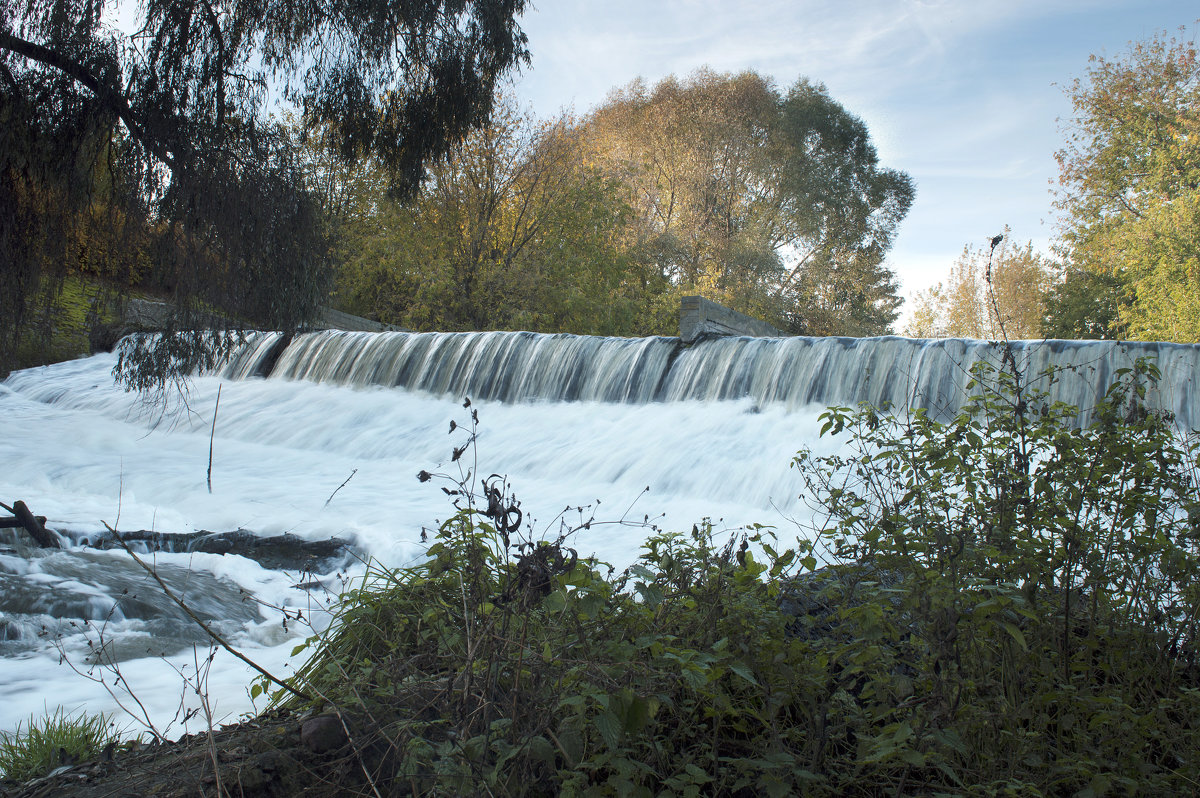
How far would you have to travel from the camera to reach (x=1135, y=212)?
2325 cm

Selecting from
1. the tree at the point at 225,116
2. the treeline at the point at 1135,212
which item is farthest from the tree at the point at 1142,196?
the tree at the point at 225,116

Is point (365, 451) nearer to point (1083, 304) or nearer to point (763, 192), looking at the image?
point (1083, 304)

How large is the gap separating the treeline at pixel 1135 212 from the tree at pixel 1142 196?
0.03 meters

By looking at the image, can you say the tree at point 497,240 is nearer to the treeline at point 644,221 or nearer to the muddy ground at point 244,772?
the treeline at point 644,221

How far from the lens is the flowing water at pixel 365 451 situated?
4.64 meters

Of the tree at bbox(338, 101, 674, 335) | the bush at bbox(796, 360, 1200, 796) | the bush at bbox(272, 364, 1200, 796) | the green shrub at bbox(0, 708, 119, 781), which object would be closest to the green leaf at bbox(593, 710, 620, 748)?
the bush at bbox(272, 364, 1200, 796)

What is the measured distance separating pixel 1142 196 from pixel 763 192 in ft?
51.5

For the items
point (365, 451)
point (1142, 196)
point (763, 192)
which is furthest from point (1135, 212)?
point (365, 451)

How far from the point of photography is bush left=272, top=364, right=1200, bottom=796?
6.55 feet

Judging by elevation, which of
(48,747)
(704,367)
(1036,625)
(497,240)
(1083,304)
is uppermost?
(1083,304)

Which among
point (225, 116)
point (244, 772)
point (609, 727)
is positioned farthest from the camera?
point (225, 116)

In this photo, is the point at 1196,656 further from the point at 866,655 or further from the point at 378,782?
the point at 378,782

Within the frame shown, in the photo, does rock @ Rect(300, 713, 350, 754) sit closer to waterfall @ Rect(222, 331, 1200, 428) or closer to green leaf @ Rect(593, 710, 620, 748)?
green leaf @ Rect(593, 710, 620, 748)

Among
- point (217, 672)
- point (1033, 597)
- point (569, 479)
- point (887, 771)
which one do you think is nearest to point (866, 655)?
point (887, 771)
